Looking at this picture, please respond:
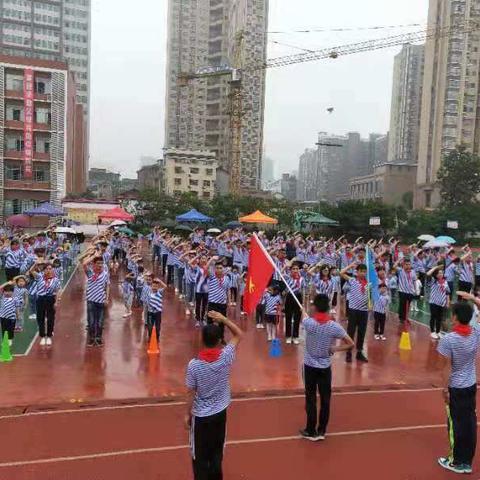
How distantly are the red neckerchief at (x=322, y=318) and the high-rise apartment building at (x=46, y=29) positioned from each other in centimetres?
9636

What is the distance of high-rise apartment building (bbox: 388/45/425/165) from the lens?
91812 millimetres

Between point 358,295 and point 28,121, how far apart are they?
43298mm

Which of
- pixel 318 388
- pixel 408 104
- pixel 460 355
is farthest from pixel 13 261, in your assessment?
pixel 408 104

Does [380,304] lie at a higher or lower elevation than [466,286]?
higher

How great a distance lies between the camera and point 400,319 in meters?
13.4

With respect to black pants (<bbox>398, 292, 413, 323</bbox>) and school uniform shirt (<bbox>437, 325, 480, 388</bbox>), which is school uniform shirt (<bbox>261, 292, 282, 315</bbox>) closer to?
black pants (<bbox>398, 292, 413, 323</bbox>)

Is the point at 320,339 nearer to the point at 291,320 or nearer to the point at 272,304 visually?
the point at 272,304

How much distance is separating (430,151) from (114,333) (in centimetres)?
6240

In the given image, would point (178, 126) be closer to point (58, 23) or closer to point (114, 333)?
point (58, 23)

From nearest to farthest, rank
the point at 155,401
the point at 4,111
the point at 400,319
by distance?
the point at 155,401 → the point at 400,319 → the point at 4,111

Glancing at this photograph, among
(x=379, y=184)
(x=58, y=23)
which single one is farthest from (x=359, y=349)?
(x=58, y=23)

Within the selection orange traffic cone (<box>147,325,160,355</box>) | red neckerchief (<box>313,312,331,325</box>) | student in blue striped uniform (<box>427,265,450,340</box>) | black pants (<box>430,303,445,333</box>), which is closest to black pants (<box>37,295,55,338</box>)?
orange traffic cone (<box>147,325,160,355</box>)

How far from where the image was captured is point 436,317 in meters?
11.9

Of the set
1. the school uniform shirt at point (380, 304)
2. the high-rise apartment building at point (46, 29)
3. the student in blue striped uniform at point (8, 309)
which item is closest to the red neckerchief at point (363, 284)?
the school uniform shirt at point (380, 304)
